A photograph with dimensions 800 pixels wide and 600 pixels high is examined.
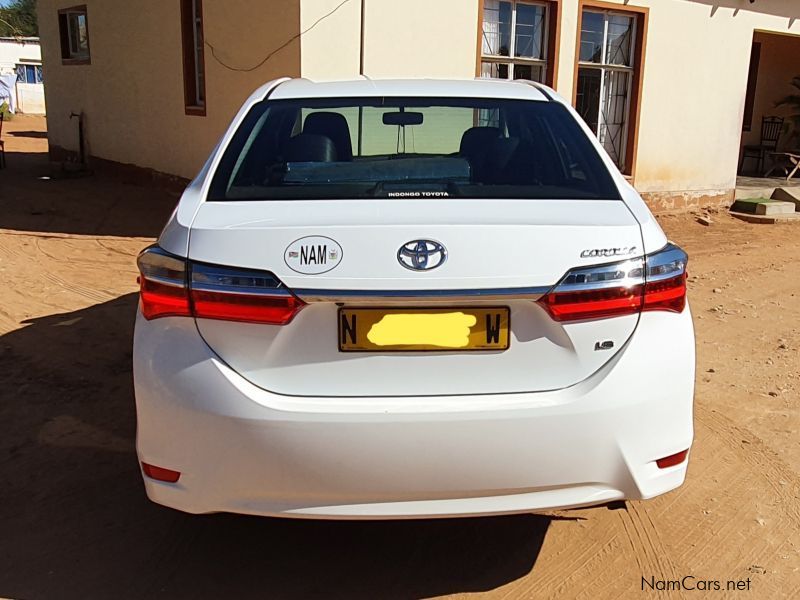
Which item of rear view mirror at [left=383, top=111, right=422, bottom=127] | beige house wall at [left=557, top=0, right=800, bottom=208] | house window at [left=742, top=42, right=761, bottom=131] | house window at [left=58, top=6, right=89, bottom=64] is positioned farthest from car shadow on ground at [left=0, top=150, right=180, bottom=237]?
house window at [left=742, top=42, right=761, bottom=131]

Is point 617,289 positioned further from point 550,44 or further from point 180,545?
point 550,44

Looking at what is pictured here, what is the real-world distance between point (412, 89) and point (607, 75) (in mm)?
8701

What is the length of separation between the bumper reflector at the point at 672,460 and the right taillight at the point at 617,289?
1.51ft

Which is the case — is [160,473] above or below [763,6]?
below

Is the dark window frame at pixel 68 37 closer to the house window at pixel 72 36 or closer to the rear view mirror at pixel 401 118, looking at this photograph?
the house window at pixel 72 36

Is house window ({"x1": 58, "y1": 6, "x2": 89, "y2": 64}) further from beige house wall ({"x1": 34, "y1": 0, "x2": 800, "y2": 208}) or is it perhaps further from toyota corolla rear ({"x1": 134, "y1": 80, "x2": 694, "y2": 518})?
toyota corolla rear ({"x1": 134, "y1": 80, "x2": 694, "y2": 518})

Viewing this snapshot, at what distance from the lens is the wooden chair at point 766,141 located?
16.7 meters

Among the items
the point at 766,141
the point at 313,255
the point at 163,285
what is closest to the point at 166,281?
the point at 163,285

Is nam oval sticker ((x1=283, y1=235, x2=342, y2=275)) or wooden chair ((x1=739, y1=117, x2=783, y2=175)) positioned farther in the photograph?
wooden chair ((x1=739, y1=117, x2=783, y2=175))

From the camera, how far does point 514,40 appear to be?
395 inches

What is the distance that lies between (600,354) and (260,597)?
4.62ft

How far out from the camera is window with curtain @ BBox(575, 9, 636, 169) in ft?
35.2

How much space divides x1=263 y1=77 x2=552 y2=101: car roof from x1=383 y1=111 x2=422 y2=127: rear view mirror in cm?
14

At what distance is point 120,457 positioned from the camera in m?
3.55
